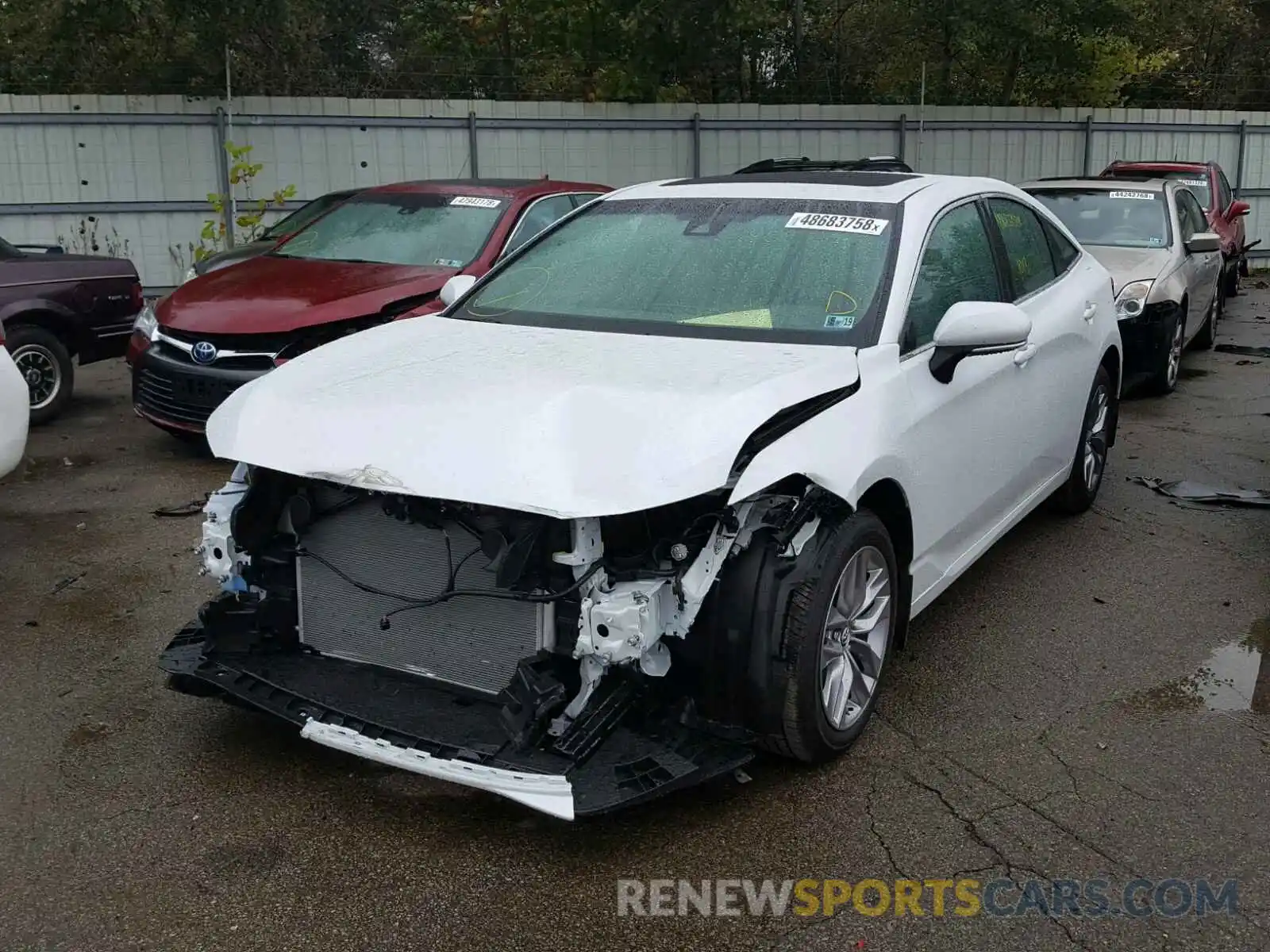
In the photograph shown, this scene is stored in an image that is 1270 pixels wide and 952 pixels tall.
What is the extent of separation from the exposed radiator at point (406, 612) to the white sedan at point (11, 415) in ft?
8.07

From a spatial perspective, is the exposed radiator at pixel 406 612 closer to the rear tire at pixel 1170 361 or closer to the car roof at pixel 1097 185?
the rear tire at pixel 1170 361

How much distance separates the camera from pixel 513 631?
10.9 ft

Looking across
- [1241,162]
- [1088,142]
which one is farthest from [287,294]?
[1241,162]

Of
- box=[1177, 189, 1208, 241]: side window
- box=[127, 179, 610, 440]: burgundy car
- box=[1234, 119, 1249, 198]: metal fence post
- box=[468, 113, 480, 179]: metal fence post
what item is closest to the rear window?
box=[1177, 189, 1208, 241]: side window

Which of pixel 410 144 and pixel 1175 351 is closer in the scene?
pixel 1175 351

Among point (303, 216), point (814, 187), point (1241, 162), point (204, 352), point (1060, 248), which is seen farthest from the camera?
point (1241, 162)

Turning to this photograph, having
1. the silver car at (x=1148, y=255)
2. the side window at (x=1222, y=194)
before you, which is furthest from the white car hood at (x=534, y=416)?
the side window at (x=1222, y=194)

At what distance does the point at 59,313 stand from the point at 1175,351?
7851 millimetres

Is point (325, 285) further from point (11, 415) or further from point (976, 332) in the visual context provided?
point (976, 332)

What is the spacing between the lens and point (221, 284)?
7430mm

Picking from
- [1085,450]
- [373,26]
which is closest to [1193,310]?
[1085,450]

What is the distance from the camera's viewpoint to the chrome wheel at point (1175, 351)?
905 centimetres

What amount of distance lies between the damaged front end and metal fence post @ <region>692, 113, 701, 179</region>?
12.7 metres

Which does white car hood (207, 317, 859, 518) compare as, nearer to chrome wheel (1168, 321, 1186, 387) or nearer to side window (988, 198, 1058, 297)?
side window (988, 198, 1058, 297)
